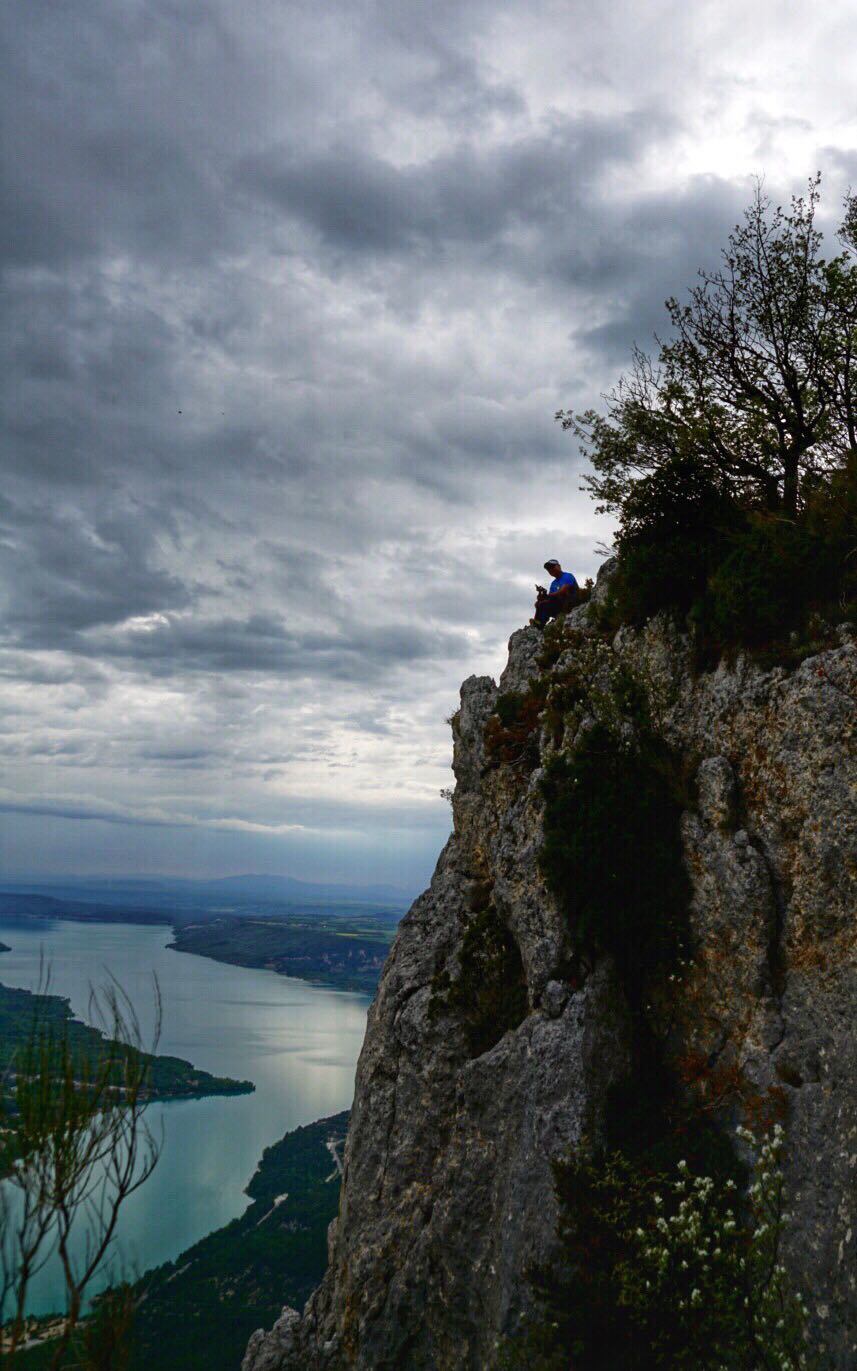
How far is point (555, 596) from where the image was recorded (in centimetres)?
1933

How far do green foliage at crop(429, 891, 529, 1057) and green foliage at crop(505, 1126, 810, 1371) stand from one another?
329cm

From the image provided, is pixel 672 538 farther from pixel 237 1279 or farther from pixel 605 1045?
pixel 237 1279

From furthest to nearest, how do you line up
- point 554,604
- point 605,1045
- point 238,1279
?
1. point 238,1279
2. point 554,604
3. point 605,1045

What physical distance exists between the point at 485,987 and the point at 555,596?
9335 millimetres

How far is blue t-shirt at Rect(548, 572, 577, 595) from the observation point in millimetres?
19438

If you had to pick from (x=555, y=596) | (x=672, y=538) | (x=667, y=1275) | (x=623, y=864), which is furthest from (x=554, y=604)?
(x=667, y=1275)

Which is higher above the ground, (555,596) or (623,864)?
(555,596)

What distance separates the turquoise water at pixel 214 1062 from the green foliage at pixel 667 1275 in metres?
5.50

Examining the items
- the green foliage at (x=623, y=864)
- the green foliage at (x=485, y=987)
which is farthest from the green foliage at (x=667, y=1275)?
→ the green foliage at (x=485, y=987)

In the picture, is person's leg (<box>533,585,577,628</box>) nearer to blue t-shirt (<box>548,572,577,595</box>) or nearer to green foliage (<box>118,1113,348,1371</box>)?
blue t-shirt (<box>548,572,577,595</box>)

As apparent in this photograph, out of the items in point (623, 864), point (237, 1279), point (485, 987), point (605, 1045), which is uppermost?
point (623, 864)

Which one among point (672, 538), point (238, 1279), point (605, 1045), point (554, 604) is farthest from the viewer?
point (238, 1279)

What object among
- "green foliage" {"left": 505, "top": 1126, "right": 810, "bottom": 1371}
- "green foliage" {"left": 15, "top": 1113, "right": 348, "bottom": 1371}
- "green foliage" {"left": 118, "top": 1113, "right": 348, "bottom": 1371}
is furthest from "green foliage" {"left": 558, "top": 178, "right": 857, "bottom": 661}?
"green foliage" {"left": 118, "top": 1113, "right": 348, "bottom": 1371}

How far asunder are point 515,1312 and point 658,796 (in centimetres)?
745
